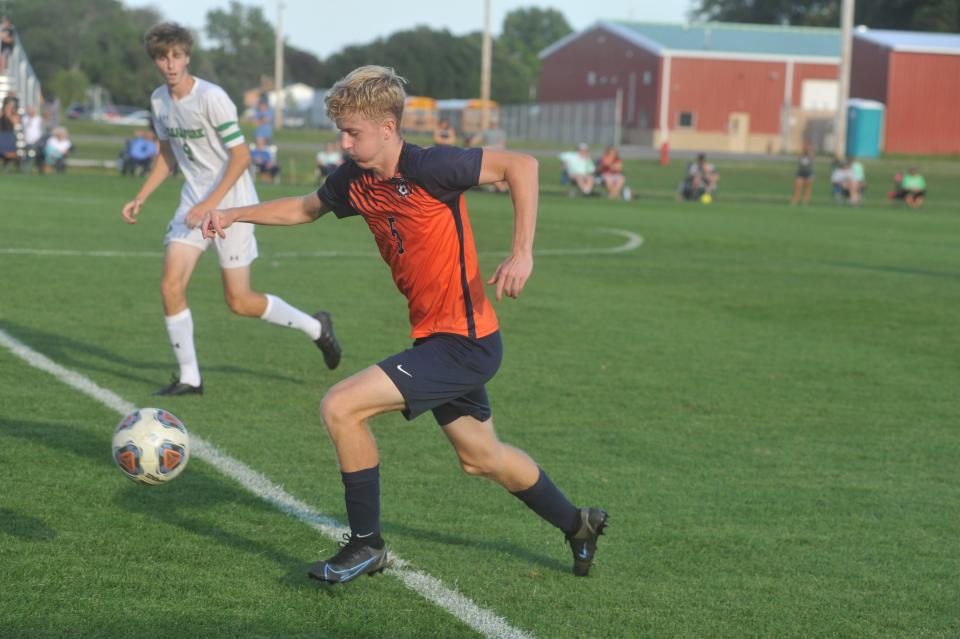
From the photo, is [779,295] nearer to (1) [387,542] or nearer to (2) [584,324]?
(2) [584,324]

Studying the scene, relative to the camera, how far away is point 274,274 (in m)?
14.4

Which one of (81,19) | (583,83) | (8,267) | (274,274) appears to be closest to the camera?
(8,267)

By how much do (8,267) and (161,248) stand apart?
321 cm

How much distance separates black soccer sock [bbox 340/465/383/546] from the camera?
4.50 meters

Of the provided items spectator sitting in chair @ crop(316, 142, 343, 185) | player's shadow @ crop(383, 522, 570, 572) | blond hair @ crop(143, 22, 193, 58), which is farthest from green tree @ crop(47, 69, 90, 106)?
player's shadow @ crop(383, 522, 570, 572)

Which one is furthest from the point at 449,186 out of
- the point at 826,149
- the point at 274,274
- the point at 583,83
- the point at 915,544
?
the point at 583,83

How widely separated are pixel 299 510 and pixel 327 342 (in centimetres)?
324

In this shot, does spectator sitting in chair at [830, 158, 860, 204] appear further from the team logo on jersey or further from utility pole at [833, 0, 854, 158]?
the team logo on jersey

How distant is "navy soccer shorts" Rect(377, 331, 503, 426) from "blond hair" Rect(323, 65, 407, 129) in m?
0.85

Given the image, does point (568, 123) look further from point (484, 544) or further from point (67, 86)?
point (484, 544)

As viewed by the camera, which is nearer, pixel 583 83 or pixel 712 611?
pixel 712 611

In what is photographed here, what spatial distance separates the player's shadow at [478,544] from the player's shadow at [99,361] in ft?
11.0

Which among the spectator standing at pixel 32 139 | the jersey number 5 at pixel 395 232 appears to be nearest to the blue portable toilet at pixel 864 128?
the spectator standing at pixel 32 139

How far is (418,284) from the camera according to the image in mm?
4559
